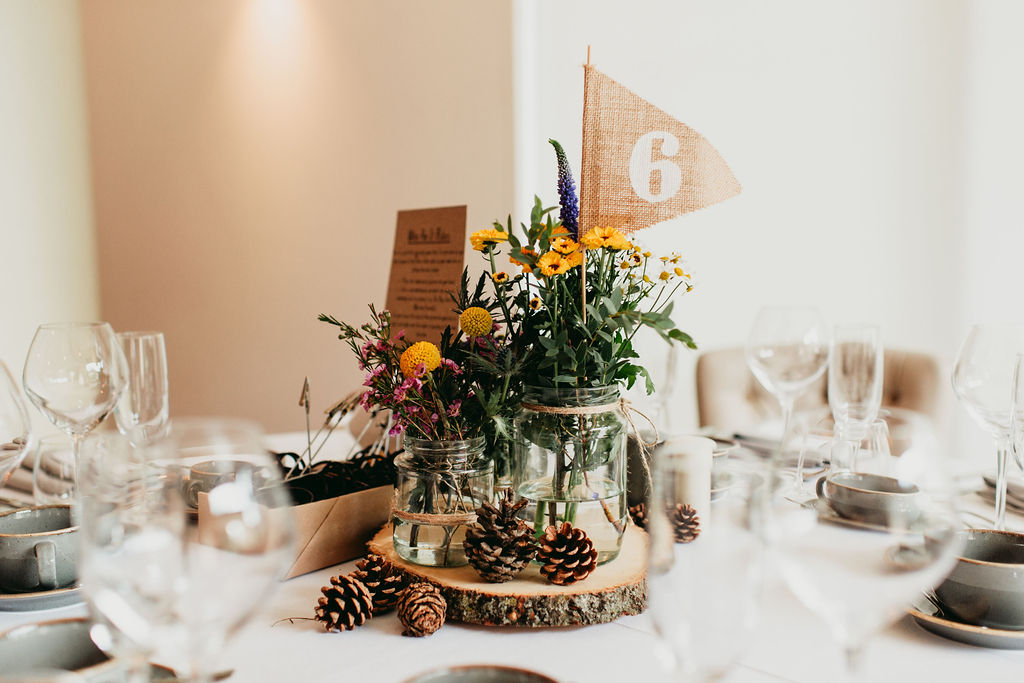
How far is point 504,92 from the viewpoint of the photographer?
2258 mm

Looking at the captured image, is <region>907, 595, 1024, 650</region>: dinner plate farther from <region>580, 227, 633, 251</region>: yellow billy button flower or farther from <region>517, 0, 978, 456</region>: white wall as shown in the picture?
<region>517, 0, 978, 456</region>: white wall

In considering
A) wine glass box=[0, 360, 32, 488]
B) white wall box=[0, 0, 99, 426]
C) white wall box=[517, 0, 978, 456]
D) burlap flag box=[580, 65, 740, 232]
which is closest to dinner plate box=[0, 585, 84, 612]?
wine glass box=[0, 360, 32, 488]

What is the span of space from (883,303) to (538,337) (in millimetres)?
2239

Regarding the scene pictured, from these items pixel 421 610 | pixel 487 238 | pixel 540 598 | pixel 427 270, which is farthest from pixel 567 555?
pixel 427 270

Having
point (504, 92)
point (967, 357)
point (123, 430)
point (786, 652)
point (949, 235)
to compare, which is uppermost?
point (504, 92)

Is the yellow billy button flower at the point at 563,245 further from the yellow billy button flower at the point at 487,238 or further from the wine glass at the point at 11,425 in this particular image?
the wine glass at the point at 11,425

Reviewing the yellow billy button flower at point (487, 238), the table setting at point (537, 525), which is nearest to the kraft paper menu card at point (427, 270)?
the table setting at point (537, 525)

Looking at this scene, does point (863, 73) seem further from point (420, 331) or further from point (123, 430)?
point (123, 430)

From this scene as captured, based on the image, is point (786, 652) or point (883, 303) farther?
point (883, 303)

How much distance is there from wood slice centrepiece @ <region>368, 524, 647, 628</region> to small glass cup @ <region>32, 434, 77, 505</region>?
24.2 inches

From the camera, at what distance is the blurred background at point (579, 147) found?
2365 mm

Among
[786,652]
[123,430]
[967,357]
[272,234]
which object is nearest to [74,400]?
[123,430]

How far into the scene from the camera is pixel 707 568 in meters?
0.49

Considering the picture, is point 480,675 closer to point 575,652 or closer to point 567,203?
point 575,652
